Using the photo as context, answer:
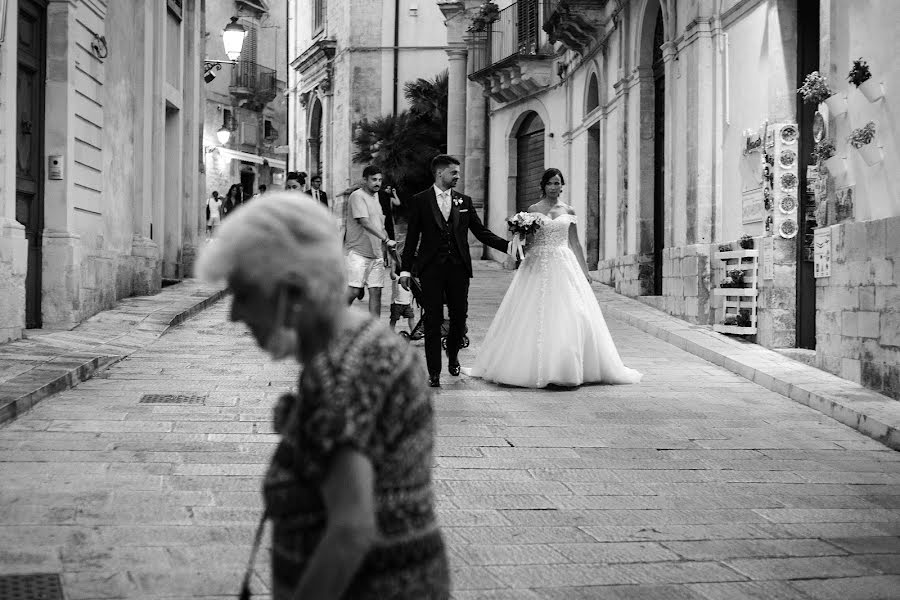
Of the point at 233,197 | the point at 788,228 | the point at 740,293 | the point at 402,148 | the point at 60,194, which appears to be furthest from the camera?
the point at 402,148

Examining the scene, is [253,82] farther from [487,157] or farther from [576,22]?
[576,22]

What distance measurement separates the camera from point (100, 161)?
14383mm

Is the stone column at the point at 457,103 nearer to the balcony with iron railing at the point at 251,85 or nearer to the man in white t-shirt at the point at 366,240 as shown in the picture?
the man in white t-shirt at the point at 366,240

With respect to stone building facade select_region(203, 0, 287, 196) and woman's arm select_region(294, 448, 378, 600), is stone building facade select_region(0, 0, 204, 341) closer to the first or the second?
woman's arm select_region(294, 448, 378, 600)

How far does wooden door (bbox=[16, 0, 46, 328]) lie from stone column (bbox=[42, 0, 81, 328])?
0.25ft

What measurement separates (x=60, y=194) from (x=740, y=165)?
7839 millimetres

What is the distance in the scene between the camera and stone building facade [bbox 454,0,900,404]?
34.1ft

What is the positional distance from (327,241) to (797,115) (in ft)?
39.2

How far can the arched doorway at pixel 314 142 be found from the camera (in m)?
50.0

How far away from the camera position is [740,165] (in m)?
14.5

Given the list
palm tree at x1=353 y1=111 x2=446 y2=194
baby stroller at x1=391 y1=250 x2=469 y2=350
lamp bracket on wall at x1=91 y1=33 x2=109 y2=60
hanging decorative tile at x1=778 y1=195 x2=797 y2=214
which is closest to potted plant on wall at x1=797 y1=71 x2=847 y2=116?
hanging decorative tile at x1=778 y1=195 x2=797 y2=214

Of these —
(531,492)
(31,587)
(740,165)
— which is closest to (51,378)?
(531,492)

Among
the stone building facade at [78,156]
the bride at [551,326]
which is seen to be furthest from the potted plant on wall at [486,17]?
the bride at [551,326]

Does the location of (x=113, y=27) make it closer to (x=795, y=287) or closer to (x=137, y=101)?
(x=137, y=101)
